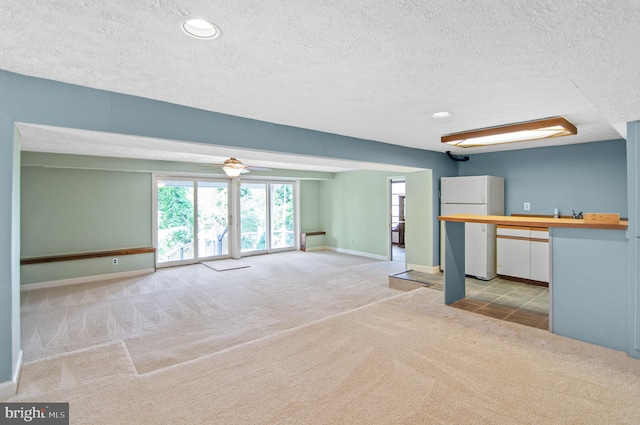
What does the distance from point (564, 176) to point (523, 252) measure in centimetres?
138

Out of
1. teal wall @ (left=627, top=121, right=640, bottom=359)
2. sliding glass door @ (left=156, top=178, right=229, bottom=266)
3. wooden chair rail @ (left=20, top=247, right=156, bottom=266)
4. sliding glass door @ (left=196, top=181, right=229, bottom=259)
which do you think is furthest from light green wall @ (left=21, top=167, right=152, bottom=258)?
teal wall @ (left=627, top=121, right=640, bottom=359)

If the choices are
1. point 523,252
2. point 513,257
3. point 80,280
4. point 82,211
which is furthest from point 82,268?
point 523,252

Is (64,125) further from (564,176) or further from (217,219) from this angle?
(564,176)

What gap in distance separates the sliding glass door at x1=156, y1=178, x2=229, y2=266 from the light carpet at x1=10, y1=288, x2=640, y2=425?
4.31m

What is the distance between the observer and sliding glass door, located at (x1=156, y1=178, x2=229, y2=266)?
7.17 metres

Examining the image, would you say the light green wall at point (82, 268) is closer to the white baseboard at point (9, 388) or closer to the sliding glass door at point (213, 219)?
the sliding glass door at point (213, 219)

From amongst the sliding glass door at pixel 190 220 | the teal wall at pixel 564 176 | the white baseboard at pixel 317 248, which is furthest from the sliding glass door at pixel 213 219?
the teal wall at pixel 564 176

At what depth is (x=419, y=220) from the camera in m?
6.14

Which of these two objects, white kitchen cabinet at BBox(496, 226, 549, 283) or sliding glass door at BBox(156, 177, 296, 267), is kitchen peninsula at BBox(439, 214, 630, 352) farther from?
sliding glass door at BBox(156, 177, 296, 267)

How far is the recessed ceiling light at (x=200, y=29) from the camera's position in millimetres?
1620

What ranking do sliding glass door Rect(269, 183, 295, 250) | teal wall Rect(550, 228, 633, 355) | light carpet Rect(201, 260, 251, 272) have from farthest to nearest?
sliding glass door Rect(269, 183, 295, 250) < light carpet Rect(201, 260, 251, 272) < teal wall Rect(550, 228, 633, 355)

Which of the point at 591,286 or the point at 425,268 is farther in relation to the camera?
the point at 425,268

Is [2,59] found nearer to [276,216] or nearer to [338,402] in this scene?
[338,402]

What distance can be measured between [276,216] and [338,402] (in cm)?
735
